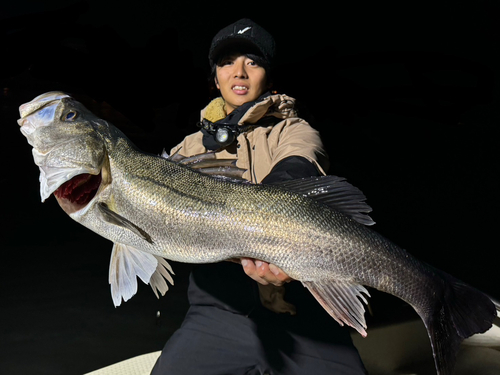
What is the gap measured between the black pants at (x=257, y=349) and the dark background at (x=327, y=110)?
2.12 meters

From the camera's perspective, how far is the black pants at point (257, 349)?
2.06m

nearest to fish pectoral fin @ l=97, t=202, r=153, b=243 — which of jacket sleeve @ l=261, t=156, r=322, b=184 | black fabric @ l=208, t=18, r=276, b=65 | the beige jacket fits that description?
jacket sleeve @ l=261, t=156, r=322, b=184

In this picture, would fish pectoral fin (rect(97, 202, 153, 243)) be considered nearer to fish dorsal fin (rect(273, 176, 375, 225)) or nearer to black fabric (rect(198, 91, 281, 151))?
fish dorsal fin (rect(273, 176, 375, 225))

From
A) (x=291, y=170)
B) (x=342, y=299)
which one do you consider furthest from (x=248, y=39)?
(x=342, y=299)

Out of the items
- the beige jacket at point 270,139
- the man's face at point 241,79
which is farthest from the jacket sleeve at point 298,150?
the man's face at point 241,79

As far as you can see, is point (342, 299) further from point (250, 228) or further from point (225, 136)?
point (225, 136)

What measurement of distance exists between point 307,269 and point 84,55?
11122 millimetres

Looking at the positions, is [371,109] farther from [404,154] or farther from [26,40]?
[26,40]

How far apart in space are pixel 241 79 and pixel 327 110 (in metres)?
7.21

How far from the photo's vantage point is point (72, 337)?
4195 mm

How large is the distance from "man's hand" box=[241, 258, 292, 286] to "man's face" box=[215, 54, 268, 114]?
1.00 meters

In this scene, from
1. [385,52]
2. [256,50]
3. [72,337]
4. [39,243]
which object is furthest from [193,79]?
[256,50]

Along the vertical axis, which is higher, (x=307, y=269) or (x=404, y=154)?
(x=307, y=269)

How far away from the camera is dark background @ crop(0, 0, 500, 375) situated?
501 centimetres
